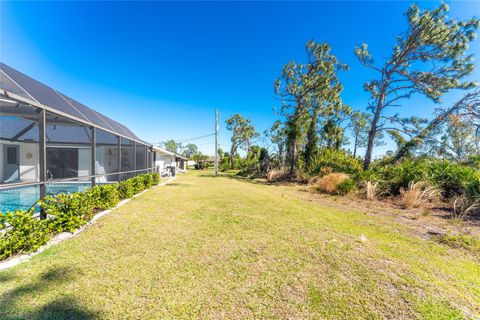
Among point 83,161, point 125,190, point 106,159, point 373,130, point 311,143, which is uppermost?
point 373,130

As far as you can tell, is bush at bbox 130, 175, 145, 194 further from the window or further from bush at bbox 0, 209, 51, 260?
the window

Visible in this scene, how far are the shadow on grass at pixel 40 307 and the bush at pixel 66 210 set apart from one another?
4.62 ft

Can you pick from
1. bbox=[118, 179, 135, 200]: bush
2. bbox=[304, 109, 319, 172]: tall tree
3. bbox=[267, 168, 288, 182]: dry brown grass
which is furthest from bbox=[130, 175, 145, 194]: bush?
bbox=[304, 109, 319, 172]: tall tree

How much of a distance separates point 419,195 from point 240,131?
36.0 meters

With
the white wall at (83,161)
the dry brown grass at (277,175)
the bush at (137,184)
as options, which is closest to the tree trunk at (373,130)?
the dry brown grass at (277,175)

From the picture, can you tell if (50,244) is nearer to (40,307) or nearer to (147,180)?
(40,307)

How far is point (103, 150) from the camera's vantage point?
1320cm

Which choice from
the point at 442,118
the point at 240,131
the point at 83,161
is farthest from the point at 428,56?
the point at 240,131

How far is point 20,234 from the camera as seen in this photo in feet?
9.05

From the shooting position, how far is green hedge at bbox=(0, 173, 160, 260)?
2.66 metres

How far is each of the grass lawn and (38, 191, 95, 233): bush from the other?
37 centimetres

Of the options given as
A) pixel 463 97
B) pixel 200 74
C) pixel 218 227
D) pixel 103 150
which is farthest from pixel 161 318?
pixel 200 74

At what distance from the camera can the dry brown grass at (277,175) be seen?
54.3 feet

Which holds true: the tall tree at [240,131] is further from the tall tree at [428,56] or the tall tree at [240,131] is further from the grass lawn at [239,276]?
the grass lawn at [239,276]
